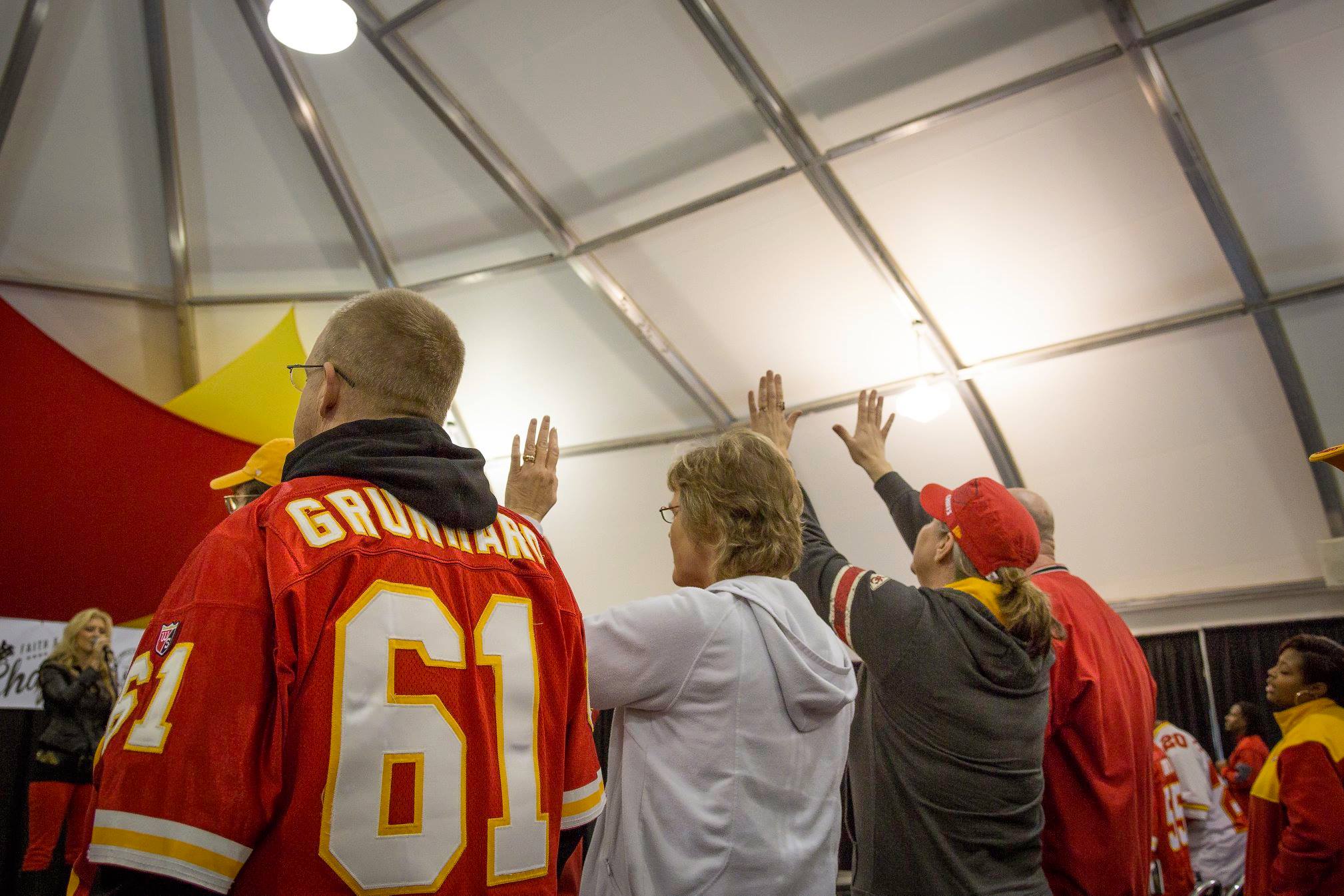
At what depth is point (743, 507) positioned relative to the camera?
1.77 metres

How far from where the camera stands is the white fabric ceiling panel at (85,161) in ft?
19.0

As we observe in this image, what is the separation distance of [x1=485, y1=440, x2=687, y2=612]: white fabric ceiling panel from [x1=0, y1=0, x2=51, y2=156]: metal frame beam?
443 centimetres

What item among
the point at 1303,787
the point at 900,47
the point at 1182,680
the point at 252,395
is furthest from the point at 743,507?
the point at 1182,680

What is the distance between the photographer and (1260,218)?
18.1ft

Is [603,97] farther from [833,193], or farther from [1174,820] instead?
[1174,820]

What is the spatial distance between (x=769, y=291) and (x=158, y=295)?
4978 millimetres

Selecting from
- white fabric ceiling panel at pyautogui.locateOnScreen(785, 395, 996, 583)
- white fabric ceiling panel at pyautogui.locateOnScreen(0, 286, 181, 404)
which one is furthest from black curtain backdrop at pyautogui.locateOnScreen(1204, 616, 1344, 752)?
white fabric ceiling panel at pyautogui.locateOnScreen(0, 286, 181, 404)

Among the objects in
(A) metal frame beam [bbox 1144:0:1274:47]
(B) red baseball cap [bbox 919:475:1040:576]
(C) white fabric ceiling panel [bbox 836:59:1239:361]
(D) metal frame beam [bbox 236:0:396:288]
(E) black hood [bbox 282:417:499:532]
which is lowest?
(E) black hood [bbox 282:417:499:532]

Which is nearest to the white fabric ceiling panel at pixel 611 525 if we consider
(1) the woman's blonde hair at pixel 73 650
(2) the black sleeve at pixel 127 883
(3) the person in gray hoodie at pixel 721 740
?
(1) the woman's blonde hair at pixel 73 650

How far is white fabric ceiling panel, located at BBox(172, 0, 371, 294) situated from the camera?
20.2ft

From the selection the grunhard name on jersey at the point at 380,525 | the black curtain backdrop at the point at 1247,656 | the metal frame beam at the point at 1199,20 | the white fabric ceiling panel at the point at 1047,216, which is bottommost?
the grunhard name on jersey at the point at 380,525

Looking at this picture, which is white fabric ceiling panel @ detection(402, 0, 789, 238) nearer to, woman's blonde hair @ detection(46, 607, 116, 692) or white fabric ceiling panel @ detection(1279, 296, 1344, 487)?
white fabric ceiling panel @ detection(1279, 296, 1344, 487)

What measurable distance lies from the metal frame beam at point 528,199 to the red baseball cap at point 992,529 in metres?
5.05

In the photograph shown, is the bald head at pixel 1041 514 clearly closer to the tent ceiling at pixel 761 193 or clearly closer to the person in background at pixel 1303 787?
the person in background at pixel 1303 787
